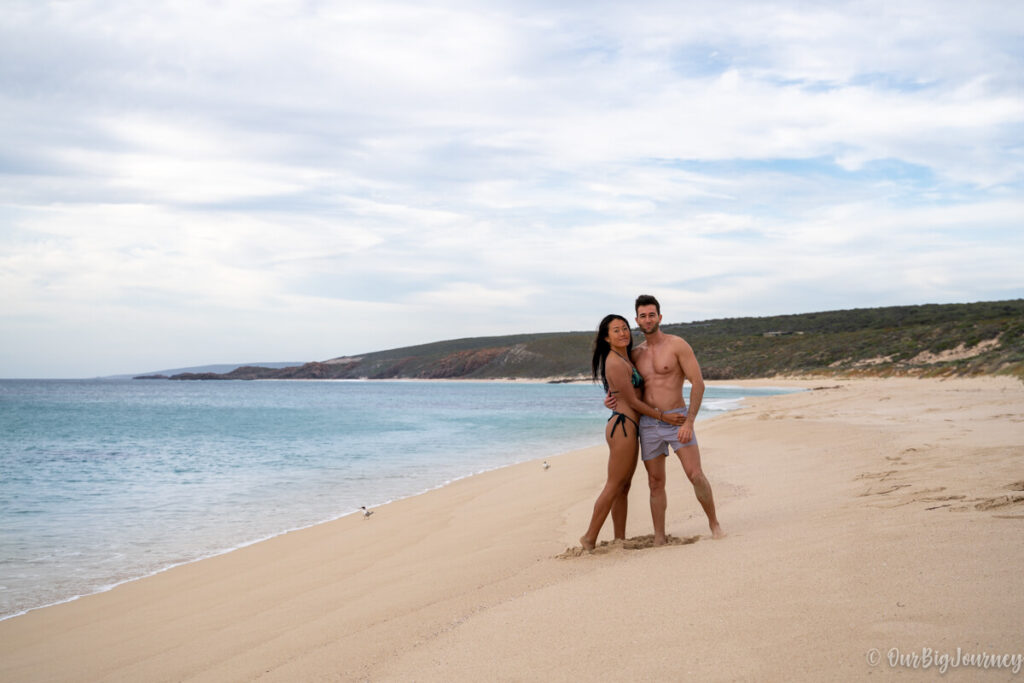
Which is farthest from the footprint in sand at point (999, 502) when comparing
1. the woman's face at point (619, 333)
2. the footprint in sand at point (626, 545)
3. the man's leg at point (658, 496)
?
the woman's face at point (619, 333)

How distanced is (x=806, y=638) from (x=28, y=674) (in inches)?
192

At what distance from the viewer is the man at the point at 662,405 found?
201 inches

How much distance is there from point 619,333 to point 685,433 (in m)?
0.83

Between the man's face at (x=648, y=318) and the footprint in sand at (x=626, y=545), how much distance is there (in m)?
1.50

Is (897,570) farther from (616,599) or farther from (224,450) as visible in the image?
(224,450)

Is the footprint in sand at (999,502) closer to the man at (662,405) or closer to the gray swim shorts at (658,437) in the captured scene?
the man at (662,405)

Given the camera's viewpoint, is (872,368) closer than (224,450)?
No

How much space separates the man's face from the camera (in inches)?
201

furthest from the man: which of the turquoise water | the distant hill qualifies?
the distant hill

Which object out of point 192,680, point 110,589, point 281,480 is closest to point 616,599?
point 192,680

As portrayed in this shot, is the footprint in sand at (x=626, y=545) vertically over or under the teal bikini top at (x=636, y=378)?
under

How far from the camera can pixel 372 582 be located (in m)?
5.73

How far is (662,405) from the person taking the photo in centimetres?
520

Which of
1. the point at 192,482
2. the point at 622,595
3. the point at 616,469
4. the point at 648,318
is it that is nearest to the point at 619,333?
the point at 648,318
